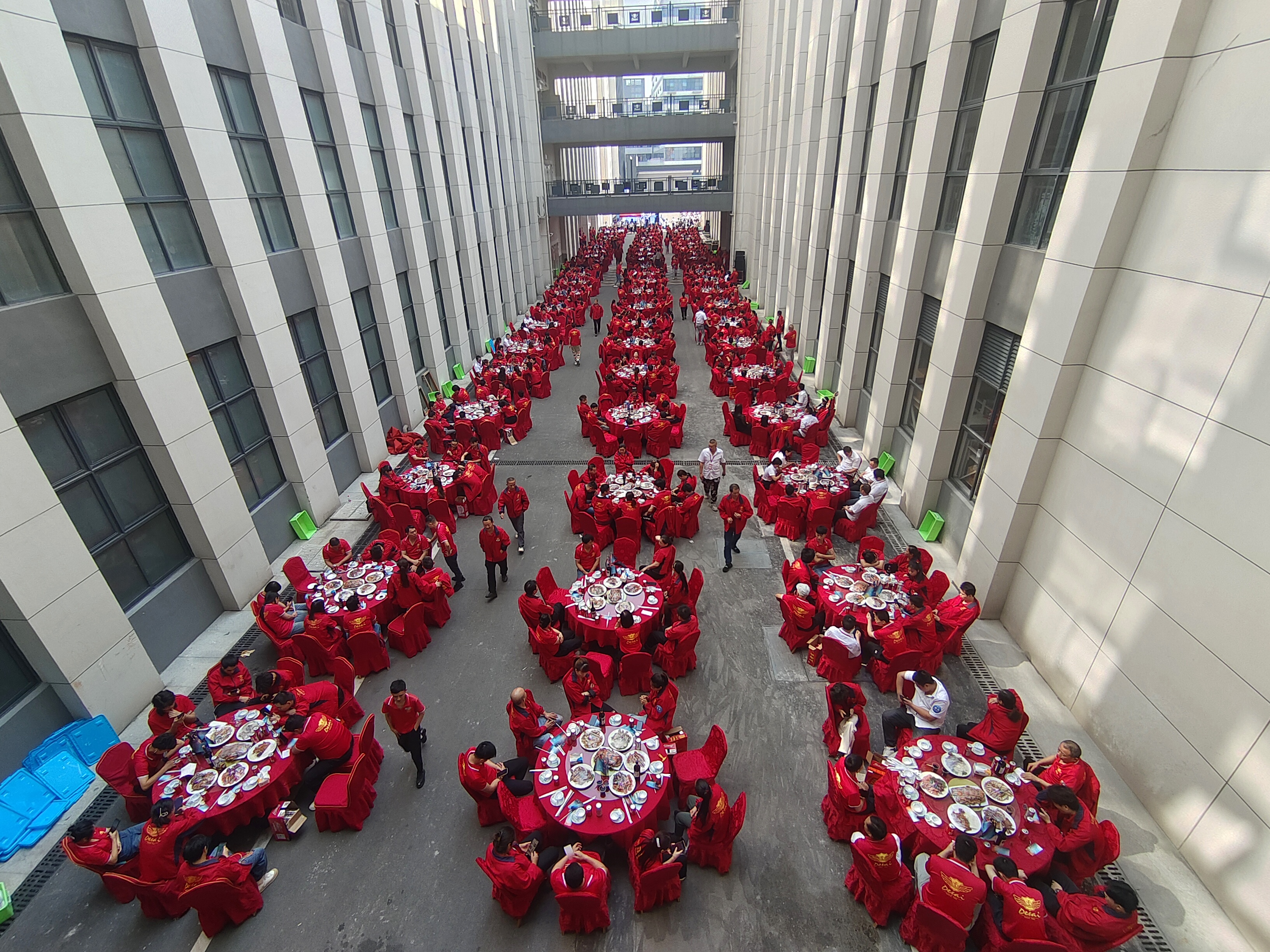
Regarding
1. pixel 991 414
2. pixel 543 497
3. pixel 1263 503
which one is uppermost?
pixel 1263 503

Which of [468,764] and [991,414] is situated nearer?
[468,764]

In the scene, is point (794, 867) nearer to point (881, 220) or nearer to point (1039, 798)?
point (1039, 798)

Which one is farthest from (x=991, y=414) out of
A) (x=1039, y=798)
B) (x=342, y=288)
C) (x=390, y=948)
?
(x=342, y=288)

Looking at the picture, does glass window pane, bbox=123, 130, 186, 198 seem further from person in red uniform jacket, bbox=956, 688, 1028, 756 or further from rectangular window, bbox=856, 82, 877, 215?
rectangular window, bbox=856, 82, 877, 215

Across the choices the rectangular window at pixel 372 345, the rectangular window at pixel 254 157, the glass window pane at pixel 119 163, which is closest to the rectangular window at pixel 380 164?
the rectangular window at pixel 372 345

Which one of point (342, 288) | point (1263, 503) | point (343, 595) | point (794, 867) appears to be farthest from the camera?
point (342, 288)

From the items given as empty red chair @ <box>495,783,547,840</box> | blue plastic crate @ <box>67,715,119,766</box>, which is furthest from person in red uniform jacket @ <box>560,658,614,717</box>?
blue plastic crate @ <box>67,715,119,766</box>
